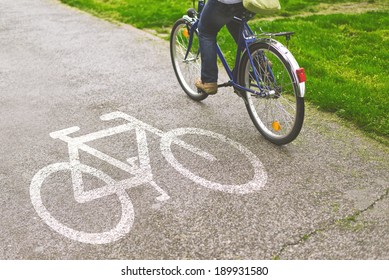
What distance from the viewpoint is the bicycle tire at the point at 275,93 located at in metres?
3.84

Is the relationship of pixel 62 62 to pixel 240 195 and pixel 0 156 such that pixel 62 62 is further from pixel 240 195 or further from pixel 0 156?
pixel 240 195

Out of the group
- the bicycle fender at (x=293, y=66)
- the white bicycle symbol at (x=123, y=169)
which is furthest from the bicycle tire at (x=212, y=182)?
the bicycle fender at (x=293, y=66)

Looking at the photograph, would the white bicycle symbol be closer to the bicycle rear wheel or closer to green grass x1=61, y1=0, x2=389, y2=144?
the bicycle rear wheel

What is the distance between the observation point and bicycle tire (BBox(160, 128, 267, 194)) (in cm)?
368

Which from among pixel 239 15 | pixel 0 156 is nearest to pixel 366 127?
pixel 239 15

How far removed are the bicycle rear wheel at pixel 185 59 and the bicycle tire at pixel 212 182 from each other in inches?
30.5

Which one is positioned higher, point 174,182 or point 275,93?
point 275,93

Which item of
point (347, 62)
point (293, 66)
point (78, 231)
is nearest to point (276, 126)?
point (293, 66)

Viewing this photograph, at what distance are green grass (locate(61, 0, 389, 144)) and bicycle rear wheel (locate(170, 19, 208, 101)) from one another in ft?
3.59

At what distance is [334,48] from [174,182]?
3862mm

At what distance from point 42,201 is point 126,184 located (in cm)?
67

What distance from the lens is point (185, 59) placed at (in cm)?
536

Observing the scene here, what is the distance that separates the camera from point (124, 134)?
4.61 metres

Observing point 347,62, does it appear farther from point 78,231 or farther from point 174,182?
point 78,231
